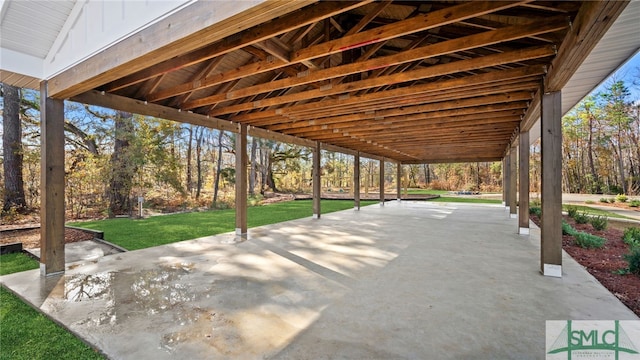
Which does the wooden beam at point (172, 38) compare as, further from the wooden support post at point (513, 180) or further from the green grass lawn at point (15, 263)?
the wooden support post at point (513, 180)

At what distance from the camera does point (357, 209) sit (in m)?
10.7

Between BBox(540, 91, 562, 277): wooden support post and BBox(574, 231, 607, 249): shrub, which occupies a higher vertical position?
BBox(540, 91, 562, 277): wooden support post

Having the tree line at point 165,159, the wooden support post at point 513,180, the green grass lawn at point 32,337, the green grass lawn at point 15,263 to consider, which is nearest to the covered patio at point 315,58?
the green grass lawn at point 15,263

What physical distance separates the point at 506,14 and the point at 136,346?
414cm

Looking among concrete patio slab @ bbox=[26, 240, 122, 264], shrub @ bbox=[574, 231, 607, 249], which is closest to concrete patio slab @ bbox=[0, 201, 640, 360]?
concrete patio slab @ bbox=[26, 240, 122, 264]

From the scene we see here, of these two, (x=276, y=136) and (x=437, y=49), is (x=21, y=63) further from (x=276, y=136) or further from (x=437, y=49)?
(x=437, y=49)

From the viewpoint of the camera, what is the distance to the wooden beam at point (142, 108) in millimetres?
→ 3912

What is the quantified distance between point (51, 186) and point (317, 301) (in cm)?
373

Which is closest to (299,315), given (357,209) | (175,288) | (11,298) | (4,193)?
(175,288)

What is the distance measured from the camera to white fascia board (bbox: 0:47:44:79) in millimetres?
3334

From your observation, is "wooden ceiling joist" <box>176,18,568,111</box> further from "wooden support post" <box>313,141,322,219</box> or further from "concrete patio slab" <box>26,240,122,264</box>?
"wooden support post" <box>313,141,322,219</box>

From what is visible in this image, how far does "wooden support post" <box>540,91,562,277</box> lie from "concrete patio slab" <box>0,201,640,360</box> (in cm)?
26

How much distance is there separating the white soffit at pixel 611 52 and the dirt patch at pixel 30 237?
7.85 m

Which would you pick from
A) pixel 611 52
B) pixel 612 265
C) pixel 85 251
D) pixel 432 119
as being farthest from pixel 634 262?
pixel 85 251
